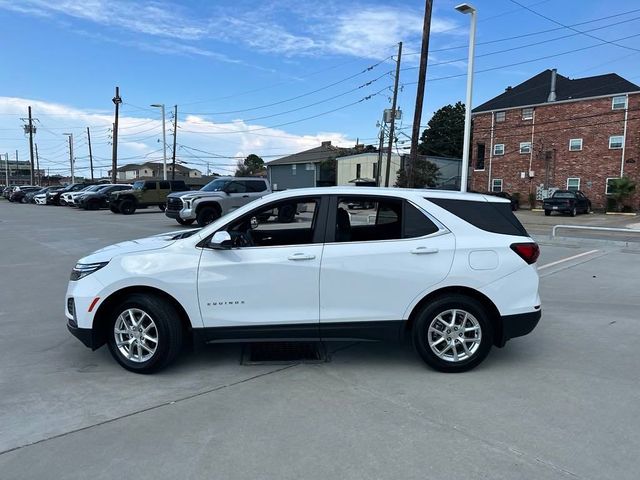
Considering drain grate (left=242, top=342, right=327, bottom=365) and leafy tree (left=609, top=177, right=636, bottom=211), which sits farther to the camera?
leafy tree (left=609, top=177, right=636, bottom=211)

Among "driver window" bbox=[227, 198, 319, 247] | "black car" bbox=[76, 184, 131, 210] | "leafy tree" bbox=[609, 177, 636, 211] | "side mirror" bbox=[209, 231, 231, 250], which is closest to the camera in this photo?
"side mirror" bbox=[209, 231, 231, 250]

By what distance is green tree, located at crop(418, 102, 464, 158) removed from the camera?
7588 centimetres

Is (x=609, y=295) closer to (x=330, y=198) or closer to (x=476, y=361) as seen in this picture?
(x=476, y=361)

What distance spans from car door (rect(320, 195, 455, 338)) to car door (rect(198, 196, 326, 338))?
5.0 inches

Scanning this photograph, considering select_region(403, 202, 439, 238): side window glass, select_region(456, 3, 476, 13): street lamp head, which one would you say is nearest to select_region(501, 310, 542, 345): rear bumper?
select_region(403, 202, 439, 238): side window glass

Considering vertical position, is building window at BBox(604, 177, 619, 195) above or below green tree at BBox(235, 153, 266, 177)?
below

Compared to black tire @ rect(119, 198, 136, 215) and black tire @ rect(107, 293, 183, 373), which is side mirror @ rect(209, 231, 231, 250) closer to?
black tire @ rect(107, 293, 183, 373)

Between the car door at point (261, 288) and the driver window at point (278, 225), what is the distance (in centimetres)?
17

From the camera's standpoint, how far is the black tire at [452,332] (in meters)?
4.55

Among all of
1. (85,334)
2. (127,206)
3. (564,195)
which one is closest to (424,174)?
(564,195)

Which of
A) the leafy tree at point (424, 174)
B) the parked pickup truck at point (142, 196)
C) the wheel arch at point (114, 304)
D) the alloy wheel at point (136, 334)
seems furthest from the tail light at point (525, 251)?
the leafy tree at point (424, 174)

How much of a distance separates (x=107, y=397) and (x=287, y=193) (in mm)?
2354

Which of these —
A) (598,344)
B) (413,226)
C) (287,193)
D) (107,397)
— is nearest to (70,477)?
(107,397)

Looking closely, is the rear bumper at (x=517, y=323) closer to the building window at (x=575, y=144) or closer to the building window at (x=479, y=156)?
the building window at (x=575, y=144)
